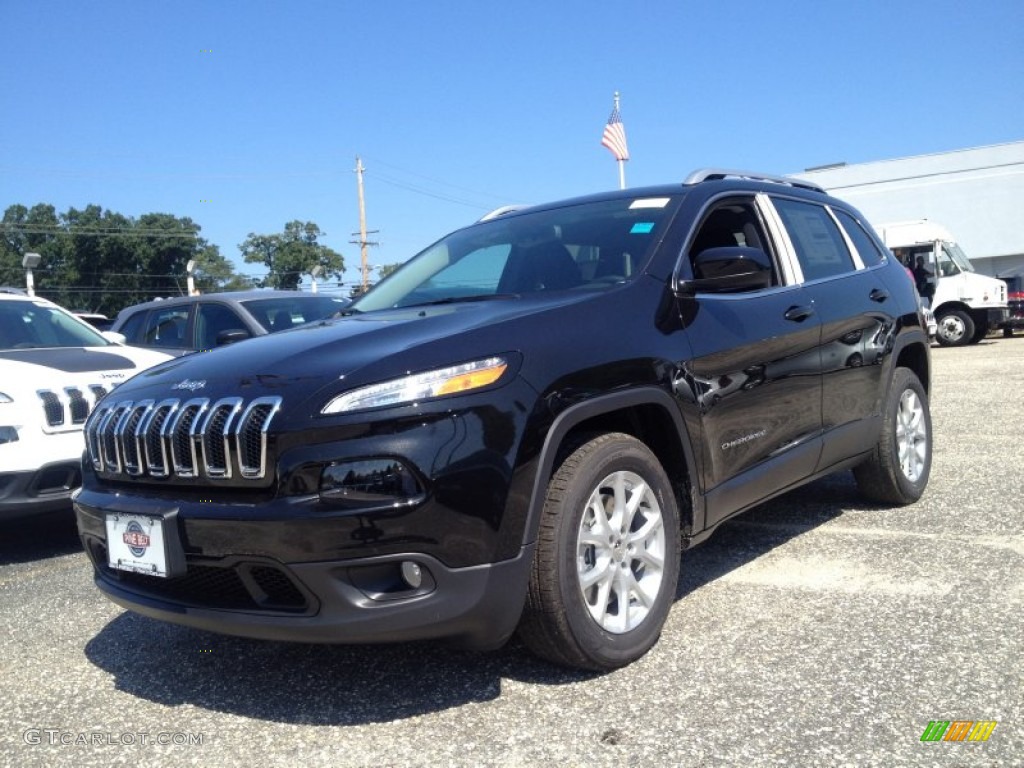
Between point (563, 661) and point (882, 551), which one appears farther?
point (882, 551)

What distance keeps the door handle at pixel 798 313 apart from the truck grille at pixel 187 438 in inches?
93.5

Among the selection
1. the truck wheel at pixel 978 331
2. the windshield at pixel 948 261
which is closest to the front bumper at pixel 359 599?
the windshield at pixel 948 261

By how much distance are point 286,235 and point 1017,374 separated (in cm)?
7761

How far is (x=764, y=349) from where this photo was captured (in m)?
3.71

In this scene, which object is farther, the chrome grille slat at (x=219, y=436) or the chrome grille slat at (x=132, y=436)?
the chrome grille slat at (x=132, y=436)

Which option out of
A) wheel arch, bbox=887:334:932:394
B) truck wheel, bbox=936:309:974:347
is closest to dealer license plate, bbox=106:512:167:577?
wheel arch, bbox=887:334:932:394

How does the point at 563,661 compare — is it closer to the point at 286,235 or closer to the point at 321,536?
the point at 321,536

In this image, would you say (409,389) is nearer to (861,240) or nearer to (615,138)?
(861,240)

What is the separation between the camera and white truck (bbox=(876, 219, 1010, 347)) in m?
19.2

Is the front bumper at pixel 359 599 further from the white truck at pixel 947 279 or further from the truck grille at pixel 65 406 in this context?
the white truck at pixel 947 279

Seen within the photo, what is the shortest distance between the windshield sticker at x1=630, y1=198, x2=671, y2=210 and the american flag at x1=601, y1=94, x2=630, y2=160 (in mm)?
18848

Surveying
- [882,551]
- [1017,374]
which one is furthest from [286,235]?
[882,551]

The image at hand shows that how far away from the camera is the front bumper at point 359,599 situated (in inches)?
97.2

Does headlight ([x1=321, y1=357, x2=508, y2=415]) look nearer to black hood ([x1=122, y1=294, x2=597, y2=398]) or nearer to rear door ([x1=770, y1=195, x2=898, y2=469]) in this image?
black hood ([x1=122, y1=294, x2=597, y2=398])
